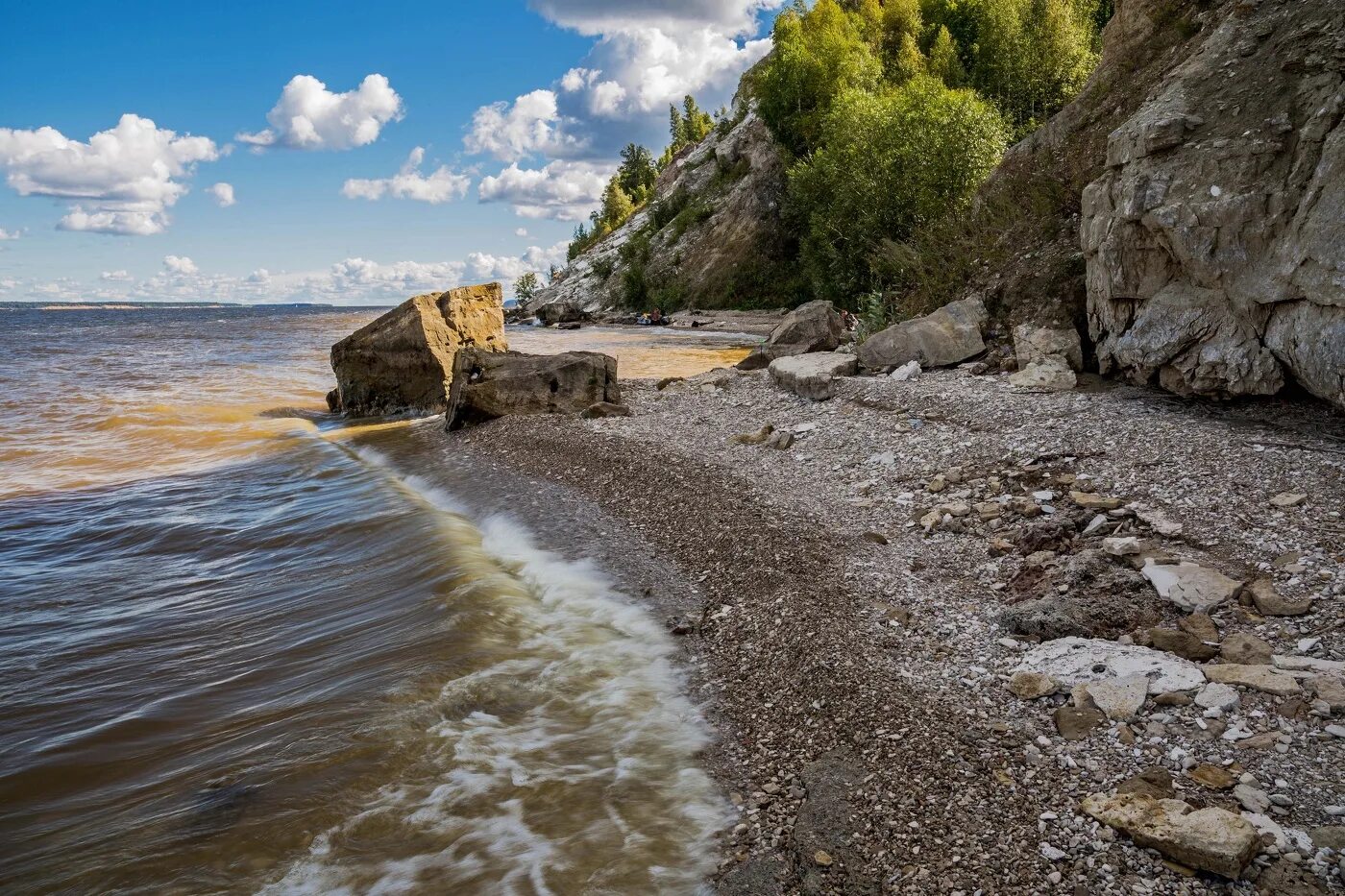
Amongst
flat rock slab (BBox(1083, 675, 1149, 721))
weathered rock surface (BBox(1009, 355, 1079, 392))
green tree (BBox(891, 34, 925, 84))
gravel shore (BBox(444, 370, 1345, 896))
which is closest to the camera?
gravel shore (BBox(444, 370, 1345, 896))

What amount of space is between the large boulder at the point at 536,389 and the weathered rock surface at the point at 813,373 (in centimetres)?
→ 373

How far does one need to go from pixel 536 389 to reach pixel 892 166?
24762 millimetres

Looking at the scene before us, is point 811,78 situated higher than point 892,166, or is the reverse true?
point 811,78

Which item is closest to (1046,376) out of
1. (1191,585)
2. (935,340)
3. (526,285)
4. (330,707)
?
(935,340)

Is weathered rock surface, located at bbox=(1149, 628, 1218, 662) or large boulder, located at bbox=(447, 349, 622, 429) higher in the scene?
large boulder, located at bbox=(447, 349, 622, 429)

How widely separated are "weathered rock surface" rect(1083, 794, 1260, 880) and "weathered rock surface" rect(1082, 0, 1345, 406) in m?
6.10

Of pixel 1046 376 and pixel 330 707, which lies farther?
pixel 1046 376

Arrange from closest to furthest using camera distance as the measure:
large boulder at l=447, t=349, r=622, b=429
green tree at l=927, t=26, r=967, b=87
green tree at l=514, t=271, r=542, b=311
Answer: large boulder at l=447, t=349, r=622, b=429
green tree at l=927, t=26, r=967, b=87
green tree at l=514, t=271, r=542, b=311

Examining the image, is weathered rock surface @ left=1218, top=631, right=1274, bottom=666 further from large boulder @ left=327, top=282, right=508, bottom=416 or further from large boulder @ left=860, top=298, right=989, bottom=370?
large boulder @ left=327, top=282, right=508, bottom=416

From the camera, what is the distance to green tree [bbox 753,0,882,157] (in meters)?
59.1

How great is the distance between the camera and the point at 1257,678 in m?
4.41

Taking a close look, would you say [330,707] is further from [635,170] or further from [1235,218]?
[635,170]

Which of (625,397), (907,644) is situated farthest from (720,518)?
(625,397)

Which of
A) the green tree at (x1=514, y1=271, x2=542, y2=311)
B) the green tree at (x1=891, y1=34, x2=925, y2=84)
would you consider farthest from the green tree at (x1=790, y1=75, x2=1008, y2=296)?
the green tree at (x1=514, y1=271, x2=542, y2=311)
